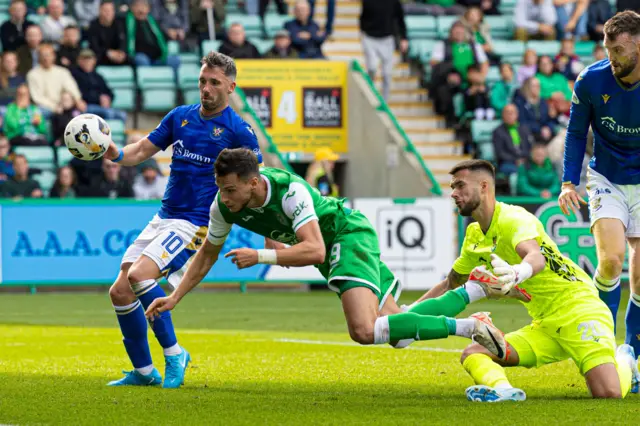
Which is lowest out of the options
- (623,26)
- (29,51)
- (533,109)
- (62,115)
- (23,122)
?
(533,109)

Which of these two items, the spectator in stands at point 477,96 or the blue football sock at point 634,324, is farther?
the spectator in stands at point 477,96

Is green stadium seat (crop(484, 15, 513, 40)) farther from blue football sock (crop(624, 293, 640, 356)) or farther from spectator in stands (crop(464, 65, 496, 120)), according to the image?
blue football sock (crop(624, 293, 640, 356))

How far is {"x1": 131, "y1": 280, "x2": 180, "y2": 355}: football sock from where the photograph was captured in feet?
26.7

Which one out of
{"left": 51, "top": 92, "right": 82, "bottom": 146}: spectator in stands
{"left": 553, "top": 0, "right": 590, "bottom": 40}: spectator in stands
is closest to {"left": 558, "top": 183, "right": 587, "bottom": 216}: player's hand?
{"left": 51, "top": 92, "right": 82, "bottom": 146}: spectator in stands

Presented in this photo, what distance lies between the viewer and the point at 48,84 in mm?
19609

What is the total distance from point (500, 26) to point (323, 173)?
741 cm

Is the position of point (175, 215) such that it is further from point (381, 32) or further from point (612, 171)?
point (381, 32)

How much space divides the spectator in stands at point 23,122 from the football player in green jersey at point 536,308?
41.6 ft

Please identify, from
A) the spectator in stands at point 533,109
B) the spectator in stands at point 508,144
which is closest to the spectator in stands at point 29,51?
the spectator in stands at point 508,144

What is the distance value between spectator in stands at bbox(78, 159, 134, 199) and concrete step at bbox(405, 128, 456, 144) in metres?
6.54

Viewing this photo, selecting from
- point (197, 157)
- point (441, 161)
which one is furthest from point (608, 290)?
point (441, 161)

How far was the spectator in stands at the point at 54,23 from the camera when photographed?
20.6 meters

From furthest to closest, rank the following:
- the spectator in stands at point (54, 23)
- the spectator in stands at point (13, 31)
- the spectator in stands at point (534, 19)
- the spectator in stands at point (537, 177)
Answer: the spectator in stands at point (534, 19)
the spectator in stands at point (54, 23)
the spectator in stands at point (13, 31)
the spectator in stands at point (537, 177)

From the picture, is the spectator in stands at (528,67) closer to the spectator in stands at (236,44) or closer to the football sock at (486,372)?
the spectator in stands at (236,44)
